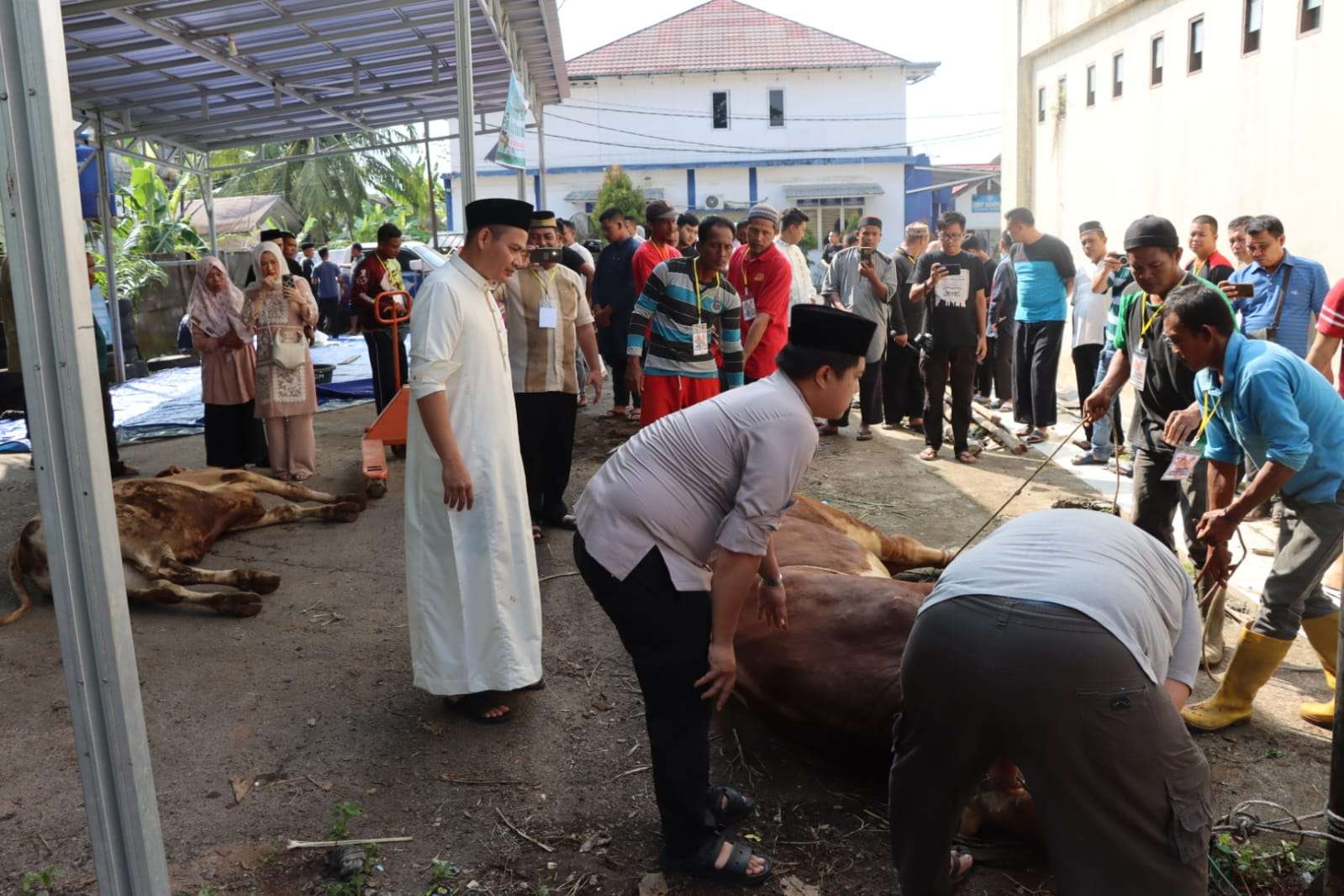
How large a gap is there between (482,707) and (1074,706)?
243 cm

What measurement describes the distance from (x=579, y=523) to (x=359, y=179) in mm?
37944

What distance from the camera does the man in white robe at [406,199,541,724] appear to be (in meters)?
3.87

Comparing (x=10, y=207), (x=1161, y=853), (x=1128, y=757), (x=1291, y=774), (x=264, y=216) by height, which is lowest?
(x=1291, y=774)

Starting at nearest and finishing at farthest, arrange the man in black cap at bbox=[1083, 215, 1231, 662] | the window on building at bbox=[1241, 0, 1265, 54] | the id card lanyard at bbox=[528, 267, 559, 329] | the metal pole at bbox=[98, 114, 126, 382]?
the man in black cap at bbox=[1083, 215, 1231, 662]
the id card lanyard at bbox=[528, 267, 559, 329]
the metal pole at bbox=[98, 114, 126, 382]
the window on building at bbox=[1241, 0, 1265, 54]

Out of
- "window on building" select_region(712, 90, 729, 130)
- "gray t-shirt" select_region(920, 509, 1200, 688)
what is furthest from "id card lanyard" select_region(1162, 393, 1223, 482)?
"window on building" select_region(712, 90, 729, 130)

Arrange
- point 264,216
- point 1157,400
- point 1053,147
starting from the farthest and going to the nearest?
point 264,216 < point 1053,147 < point 1157,400

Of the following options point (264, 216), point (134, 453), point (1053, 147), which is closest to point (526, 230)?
point (134, 453)

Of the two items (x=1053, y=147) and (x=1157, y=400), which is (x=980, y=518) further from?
(x=1053, y=147)

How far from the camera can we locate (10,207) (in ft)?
7.01

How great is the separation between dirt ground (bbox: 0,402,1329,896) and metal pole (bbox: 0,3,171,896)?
0.83m

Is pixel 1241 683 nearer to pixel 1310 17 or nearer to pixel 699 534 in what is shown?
pixel 699 534

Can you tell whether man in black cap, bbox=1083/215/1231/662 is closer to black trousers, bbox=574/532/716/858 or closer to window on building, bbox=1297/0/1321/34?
black trousers, bbox=574/532/716/858

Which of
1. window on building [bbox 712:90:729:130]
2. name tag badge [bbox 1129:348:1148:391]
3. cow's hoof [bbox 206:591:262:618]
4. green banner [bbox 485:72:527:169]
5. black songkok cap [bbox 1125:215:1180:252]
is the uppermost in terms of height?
window on building [bbox 712:90:729:130]

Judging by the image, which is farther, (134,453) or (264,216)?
(264,216)
